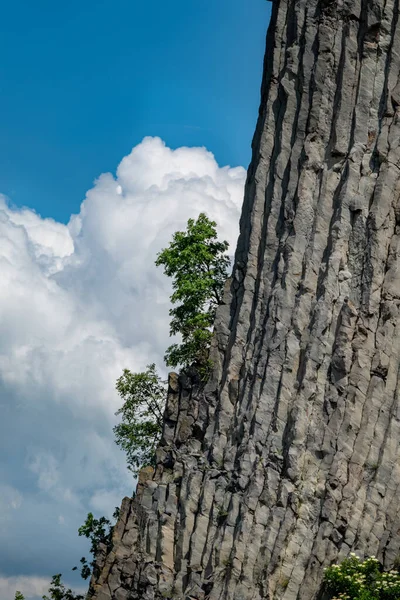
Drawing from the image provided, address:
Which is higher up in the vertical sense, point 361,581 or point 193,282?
point 193,282

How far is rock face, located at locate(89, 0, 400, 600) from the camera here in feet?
166

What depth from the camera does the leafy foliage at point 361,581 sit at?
46469 millimetres

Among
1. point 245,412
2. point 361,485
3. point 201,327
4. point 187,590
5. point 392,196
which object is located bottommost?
point 187,590

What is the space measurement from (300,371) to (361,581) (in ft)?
36.1

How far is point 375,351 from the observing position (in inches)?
2077

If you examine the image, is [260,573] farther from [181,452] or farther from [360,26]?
[360,26]

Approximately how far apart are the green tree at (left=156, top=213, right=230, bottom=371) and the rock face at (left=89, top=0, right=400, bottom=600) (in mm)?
2930

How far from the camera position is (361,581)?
4709cm

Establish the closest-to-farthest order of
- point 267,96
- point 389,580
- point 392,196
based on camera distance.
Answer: point 389,580
point 392,196
point 267,96

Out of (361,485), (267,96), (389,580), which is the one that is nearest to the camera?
(389,580)

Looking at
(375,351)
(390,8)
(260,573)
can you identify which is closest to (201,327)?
(375,351)

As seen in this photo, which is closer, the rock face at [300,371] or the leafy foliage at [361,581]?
the leafy foliage at [361,581]

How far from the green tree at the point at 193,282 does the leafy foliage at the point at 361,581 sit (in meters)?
16.0

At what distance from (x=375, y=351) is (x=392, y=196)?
815 centimetres
